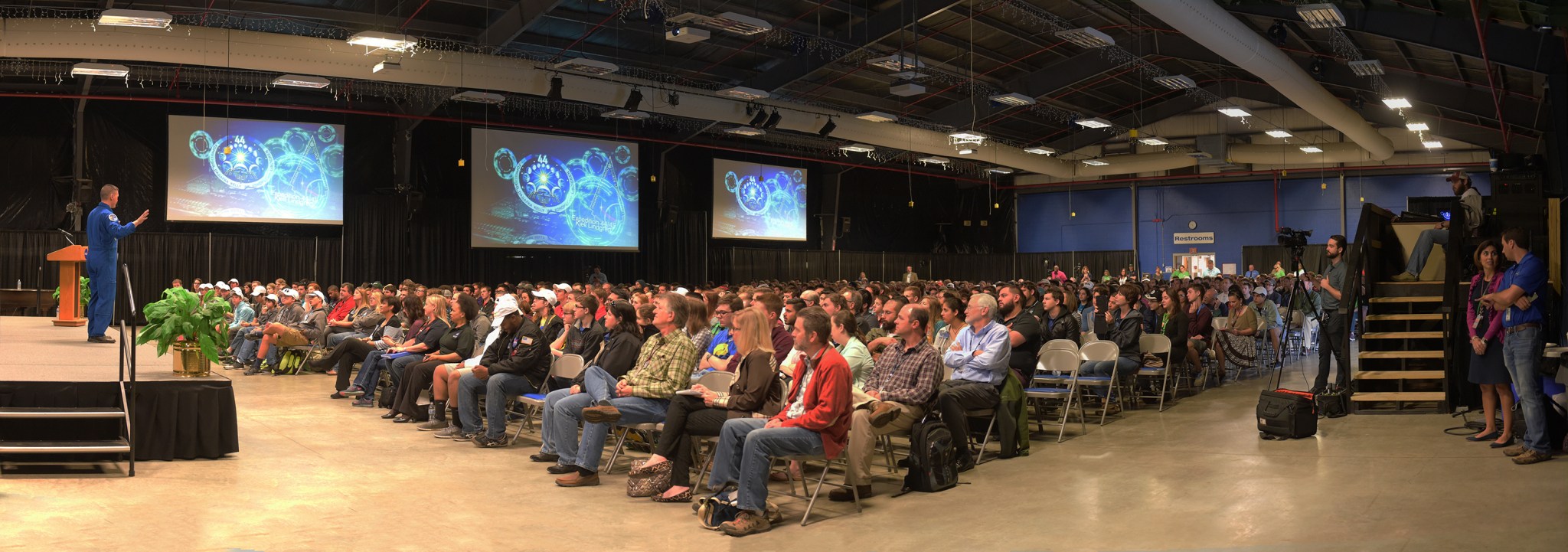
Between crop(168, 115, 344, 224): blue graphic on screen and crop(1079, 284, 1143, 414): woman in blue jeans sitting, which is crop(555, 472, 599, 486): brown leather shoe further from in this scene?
crop(168, 115, 344, 224): blue graphic on screen

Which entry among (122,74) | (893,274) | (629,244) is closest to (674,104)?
(629,244)

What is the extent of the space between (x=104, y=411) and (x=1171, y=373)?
7996 millimetres

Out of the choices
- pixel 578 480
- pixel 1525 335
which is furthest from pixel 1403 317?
pixel 578 480

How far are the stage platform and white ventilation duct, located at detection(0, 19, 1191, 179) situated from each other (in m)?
7.77

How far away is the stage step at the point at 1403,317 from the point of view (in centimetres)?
810

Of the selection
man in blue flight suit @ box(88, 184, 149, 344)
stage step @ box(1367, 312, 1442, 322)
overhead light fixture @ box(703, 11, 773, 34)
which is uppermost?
overhead light fixture @ box(703, 11, 773, 34)

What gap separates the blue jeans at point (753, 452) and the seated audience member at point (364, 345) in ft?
18.2

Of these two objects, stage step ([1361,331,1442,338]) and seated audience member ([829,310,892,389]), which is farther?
stage step ([1361,331,1442,338])

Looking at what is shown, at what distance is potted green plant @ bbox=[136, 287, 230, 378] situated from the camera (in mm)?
6980

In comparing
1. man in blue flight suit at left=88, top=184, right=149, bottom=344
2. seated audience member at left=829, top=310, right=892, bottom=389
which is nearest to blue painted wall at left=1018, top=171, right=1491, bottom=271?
seated audience member at left=829, top=310, right=892, bottom=389

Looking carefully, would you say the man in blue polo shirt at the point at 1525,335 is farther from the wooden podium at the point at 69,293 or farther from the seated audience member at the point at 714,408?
the wooden podium at the point at 69,293

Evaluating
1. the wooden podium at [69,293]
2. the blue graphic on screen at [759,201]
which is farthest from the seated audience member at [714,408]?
the blue graphic on screen at [759,201]

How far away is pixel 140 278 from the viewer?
1691cm

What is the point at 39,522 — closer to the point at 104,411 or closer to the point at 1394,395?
the point at 104,411
